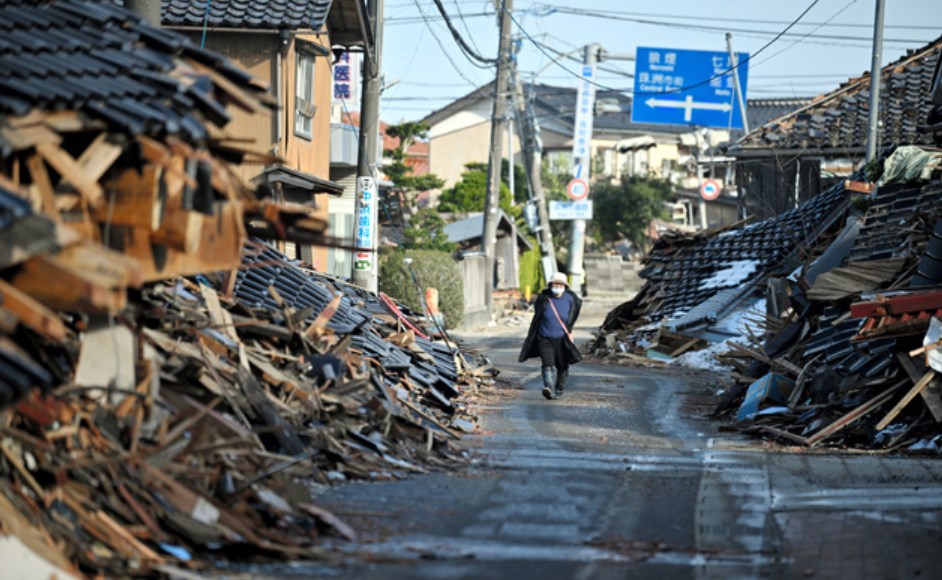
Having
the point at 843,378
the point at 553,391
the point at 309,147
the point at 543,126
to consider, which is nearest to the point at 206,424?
the point at 843,378

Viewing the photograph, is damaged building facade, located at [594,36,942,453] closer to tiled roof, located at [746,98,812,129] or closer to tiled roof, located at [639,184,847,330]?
tiled roof, located at [639,184,847,330]

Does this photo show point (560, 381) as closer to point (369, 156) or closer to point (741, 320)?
point (369, 156)

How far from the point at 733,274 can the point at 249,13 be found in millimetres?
12471

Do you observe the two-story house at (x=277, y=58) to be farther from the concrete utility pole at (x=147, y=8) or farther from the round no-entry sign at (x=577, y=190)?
the round no-entry sign at (x=577, y=190)

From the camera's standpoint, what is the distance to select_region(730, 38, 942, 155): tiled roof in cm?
3023

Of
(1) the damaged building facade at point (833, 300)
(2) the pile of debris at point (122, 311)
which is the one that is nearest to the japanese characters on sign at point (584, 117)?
(1) the damaged building facade at point (833, 300)

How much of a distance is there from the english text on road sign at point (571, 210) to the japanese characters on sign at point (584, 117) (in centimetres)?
187

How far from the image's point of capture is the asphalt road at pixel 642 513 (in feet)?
26.7

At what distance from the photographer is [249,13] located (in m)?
22.8

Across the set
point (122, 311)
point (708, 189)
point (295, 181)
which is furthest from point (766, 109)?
point (122, 311)

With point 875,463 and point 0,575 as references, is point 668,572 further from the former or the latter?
point 875,463

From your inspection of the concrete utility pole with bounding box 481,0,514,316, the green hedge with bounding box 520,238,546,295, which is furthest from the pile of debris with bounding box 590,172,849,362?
the green hedge with bounding box 520,238,546,295

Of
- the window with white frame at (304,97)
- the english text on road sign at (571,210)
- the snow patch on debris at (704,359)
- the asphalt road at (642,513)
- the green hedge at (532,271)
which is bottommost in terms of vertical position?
the green hedge at (532,271)

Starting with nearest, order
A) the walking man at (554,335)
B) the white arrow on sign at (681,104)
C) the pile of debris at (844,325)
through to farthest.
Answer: the pile of debris at (844,325), the walking man at (554,335), the white arrow on sign at (681,104)
